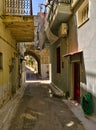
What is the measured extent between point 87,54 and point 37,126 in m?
3.00

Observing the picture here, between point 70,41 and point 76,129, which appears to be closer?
point 76,129

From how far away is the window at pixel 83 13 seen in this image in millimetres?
8943

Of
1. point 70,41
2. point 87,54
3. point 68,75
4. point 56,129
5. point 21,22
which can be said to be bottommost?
point 56,129

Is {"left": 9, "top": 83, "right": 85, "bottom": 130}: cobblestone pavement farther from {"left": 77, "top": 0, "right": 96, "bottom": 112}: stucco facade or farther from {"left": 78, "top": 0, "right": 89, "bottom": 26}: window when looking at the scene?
{"left": 78, "top": 0, "right": 89, "bottom": 26}: window

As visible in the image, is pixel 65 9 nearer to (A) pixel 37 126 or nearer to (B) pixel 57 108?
(B) pixel 57 108

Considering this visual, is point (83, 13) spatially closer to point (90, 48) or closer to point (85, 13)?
point (85, 13)

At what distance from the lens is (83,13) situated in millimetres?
9609

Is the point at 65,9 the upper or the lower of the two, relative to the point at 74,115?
upper

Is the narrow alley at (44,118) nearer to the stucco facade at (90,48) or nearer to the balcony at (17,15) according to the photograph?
the stucco facade at (90,48)

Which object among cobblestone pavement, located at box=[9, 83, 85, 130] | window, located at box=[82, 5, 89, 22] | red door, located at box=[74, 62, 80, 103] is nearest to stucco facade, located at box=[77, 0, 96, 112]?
window, located at box=[82, 5, 89, 22]

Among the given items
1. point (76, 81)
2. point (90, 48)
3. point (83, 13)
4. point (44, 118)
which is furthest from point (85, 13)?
point (44, 118)

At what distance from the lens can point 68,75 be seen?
12.1 m

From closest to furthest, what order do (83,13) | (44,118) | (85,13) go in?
1. (44,118)
2. (85,13)
3. (83,13)

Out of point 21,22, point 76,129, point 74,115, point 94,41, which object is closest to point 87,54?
point 94,41
